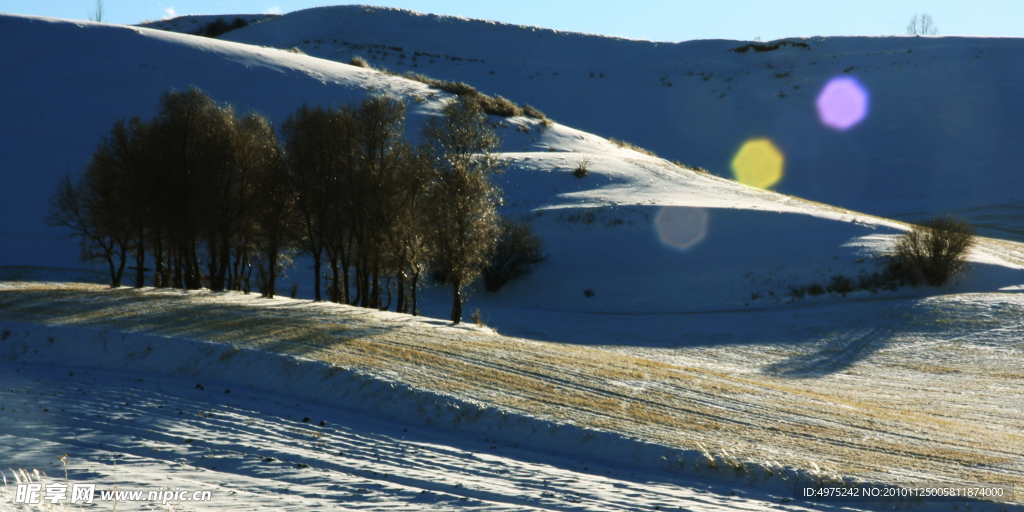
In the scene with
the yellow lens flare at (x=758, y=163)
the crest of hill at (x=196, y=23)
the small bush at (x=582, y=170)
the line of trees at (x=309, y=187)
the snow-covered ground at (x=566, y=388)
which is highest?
the crest of hill at (x=196, y=23)

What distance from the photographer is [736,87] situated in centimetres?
8044

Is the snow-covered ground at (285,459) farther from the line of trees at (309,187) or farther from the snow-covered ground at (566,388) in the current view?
the line of trees at (309,187)

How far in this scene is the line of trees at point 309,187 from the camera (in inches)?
861

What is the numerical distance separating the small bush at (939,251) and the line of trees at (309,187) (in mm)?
21677

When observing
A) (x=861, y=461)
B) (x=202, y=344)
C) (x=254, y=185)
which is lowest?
(x=861, y=461)

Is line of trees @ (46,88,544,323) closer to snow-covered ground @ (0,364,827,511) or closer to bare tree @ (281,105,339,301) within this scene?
bare tree @ (281,105,339,301)

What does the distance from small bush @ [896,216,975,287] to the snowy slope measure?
18.6 meters

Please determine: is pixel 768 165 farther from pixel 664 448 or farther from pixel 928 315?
pixel 664 448

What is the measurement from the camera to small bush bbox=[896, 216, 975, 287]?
29.8m

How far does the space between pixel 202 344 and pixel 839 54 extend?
9567 centimetres

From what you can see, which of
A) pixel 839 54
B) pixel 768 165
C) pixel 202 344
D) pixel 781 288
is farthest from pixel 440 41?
pixel 202 344

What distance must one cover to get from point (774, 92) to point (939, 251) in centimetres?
5466

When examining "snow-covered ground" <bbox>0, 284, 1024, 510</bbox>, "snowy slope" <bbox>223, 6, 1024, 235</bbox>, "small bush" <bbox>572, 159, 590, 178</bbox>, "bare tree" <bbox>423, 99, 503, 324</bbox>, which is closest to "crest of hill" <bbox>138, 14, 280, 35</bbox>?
"snowy slope" <bbox>223, 6, 1024, 235</bbox>

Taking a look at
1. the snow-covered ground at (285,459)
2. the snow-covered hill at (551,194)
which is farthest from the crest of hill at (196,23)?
the snow-covered ground at (285,459)
